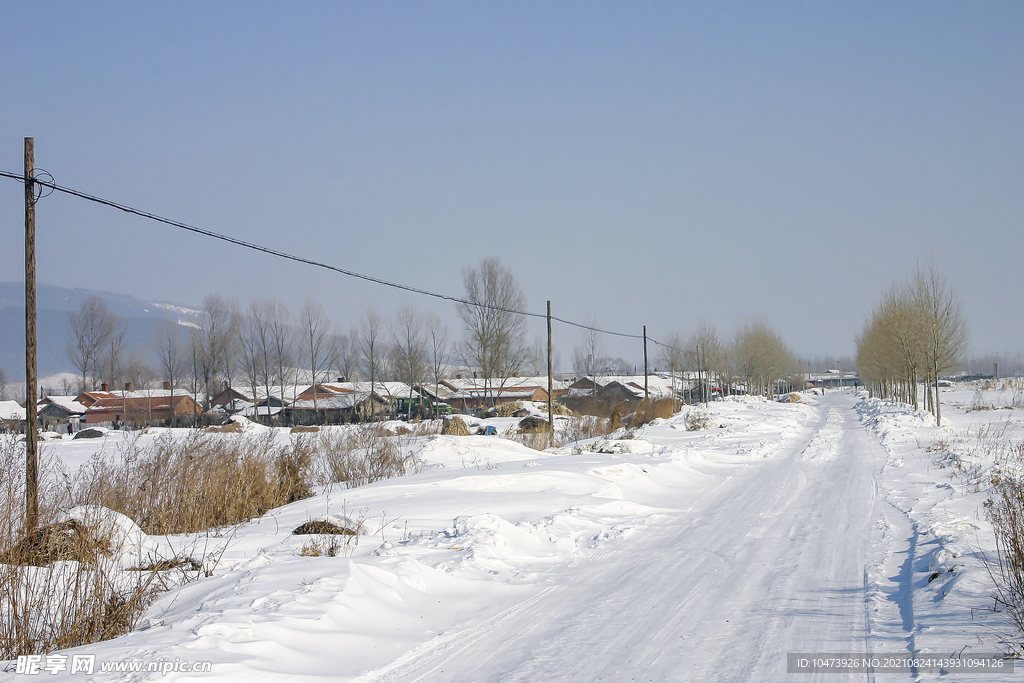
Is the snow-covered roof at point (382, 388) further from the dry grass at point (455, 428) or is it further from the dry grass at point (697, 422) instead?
the dry grass at point (697, 422)

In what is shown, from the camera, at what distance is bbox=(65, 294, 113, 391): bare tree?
87.1m

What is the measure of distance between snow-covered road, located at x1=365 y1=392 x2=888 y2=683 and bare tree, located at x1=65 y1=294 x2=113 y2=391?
Result: 95.7 meters

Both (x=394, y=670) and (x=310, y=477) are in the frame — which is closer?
(x=394, y=670)

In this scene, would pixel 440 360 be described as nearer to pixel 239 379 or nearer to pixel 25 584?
pixel 239 379

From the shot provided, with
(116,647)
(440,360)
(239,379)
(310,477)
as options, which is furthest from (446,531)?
(239,379)

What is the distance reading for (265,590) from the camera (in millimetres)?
6562

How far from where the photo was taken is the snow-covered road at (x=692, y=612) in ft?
17.3

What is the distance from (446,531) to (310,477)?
7268 millimetres

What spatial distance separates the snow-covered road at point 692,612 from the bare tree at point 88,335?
314 ft

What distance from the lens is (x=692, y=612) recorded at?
654 centimetres

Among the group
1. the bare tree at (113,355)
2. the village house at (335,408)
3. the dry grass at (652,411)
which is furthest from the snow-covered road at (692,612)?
the bare tree at (113,355)

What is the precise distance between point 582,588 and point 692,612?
1416 mm

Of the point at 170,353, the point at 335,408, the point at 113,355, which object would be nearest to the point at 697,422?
the point at 335,408

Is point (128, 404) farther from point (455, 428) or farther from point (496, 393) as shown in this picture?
point (455, 428)
